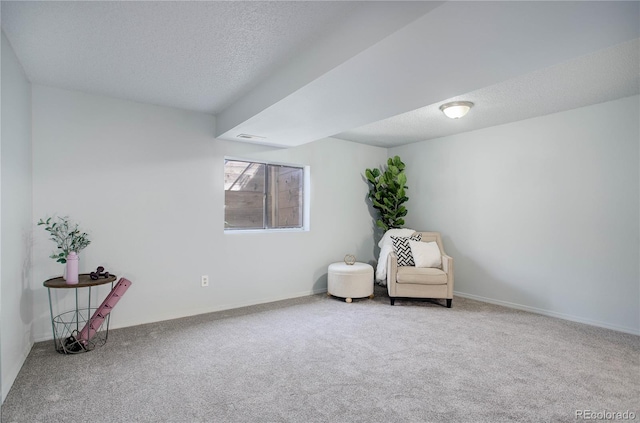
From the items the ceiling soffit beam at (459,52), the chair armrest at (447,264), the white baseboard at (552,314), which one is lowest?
the white baseboard at (552,314)

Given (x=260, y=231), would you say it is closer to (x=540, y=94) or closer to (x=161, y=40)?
(x=161, y=40)

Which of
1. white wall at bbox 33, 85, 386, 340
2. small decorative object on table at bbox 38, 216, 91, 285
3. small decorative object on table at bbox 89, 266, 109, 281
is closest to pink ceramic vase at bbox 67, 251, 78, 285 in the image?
small decorative object on table at bbox 38, 216, 91, 285

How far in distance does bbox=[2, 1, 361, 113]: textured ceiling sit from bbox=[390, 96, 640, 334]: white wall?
3151 millimetres

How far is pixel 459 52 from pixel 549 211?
2939mm

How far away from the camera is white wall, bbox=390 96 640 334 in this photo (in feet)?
11.2

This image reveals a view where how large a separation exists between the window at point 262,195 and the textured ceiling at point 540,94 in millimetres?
1132

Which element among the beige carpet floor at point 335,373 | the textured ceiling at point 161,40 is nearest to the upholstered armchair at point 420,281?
the beige carpet floor at point 335,373

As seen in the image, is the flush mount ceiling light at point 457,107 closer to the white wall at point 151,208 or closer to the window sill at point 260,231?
the white wall at point 151,208

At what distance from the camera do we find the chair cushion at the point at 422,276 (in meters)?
4.12

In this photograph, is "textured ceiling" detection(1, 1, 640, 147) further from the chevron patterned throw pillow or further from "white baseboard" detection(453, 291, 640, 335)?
"white baseboard" detection(453, 291, 640, 335)

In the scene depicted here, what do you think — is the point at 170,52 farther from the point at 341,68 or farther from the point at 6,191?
the point at 6,191

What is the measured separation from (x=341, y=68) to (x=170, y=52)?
1.21 m

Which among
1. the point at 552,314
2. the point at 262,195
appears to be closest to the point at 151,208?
the point at 262,195

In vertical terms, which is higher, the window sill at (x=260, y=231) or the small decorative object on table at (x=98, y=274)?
the window sill at (x=260, y=231)
